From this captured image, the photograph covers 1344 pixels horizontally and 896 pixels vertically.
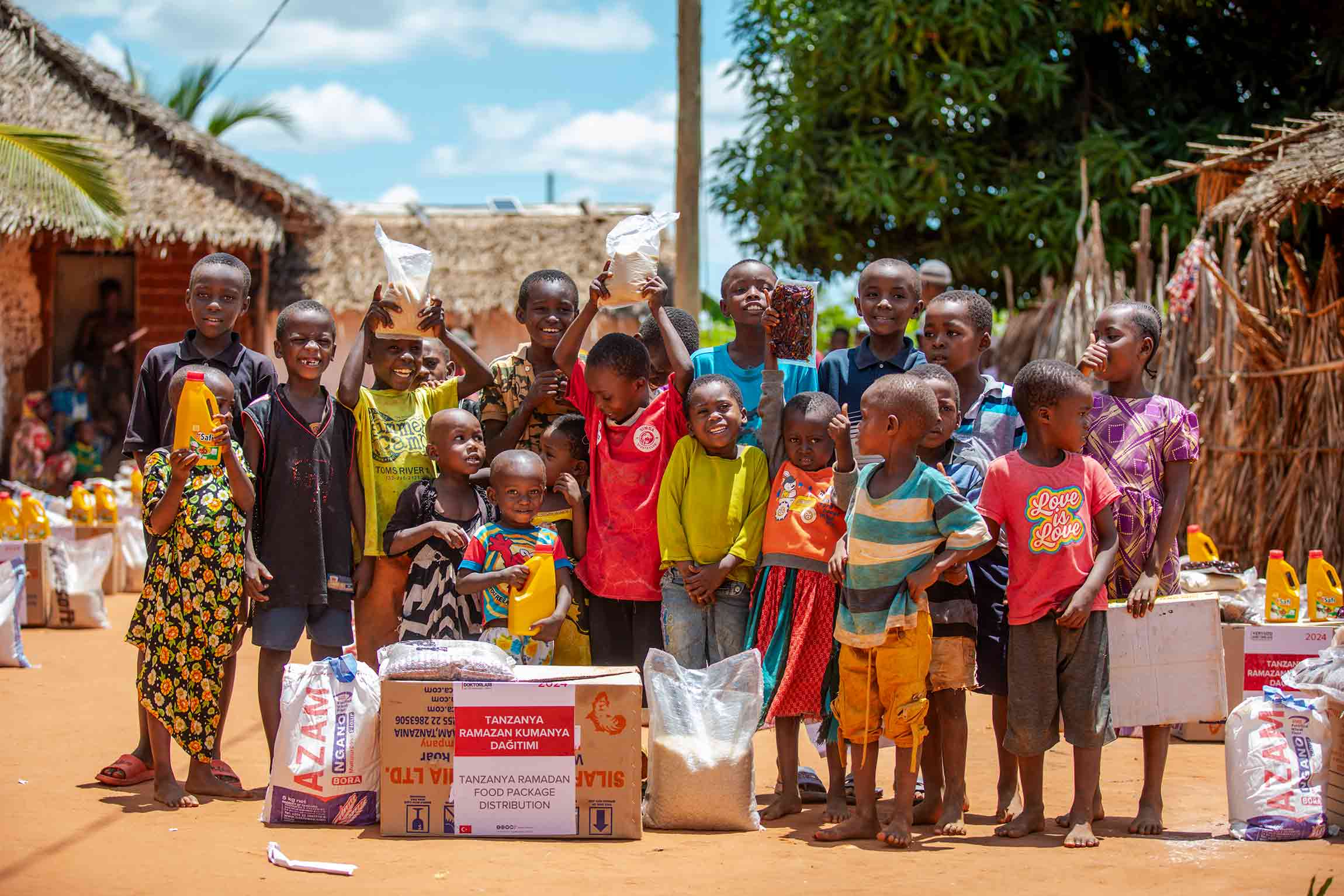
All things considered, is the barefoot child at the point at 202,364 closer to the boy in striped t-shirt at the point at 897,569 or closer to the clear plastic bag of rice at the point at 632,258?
the clear plastic bag of rice at the point at 632,258

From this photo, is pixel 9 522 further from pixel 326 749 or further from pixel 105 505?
pixel 326 749

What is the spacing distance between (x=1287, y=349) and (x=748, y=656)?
518 cm

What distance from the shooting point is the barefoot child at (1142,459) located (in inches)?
159

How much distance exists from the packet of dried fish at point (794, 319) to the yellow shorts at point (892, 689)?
109cm

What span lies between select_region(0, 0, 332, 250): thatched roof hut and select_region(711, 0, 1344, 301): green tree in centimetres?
530

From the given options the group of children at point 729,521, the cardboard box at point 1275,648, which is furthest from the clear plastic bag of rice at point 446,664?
the cardboard box at point 1275,648

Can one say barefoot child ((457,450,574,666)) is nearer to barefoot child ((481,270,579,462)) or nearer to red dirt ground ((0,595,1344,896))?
barefoot child ((481,270,579,462))

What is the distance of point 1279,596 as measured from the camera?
18.4 ft

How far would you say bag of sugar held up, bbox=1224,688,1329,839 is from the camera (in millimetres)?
3957

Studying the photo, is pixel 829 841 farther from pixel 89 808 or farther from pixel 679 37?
pixel 679 37

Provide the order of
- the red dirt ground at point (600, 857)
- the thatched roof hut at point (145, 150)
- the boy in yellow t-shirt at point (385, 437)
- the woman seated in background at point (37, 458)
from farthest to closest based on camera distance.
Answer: the woman seated in background at point (37, 458) → the thatched roof hut at point (145, 150) → the boy in yellow t-shirt at point (385, 437) → the red dirt ground at point (600, 857)

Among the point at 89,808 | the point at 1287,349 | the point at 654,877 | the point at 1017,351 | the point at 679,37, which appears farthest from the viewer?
the point at 1017,351

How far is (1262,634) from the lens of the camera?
541 centimetres

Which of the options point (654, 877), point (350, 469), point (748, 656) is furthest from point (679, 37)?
point (654, 877)
